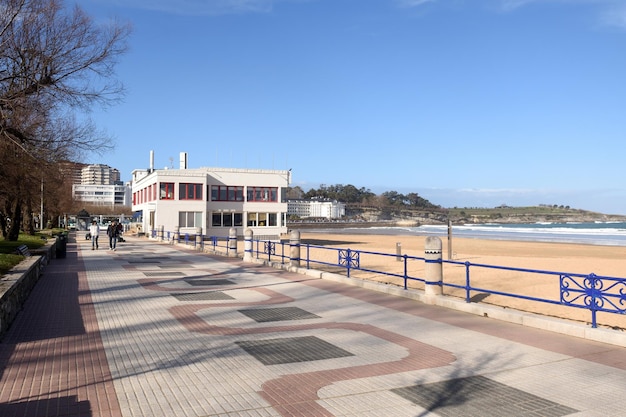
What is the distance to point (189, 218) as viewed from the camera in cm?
4712

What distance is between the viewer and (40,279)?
15195 mm

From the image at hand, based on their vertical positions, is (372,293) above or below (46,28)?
below

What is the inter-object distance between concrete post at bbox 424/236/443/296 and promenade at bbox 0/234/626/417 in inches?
18.3

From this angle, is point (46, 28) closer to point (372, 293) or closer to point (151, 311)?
point (151, 311)

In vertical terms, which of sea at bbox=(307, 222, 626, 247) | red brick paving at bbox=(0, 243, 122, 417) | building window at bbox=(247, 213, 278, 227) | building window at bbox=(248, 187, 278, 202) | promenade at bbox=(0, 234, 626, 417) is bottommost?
sea at bbox=(307, 222, 626, 247)

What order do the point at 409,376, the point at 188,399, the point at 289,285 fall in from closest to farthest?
the point at 188,399, the point at 409,376, the point at 289,285

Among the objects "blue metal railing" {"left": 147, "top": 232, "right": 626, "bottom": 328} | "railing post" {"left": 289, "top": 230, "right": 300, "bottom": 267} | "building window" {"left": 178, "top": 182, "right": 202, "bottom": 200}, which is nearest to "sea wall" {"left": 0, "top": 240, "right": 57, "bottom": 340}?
"blue metal railing" {"left": 147, "top": 232, "right": 626, "bottom": 328}

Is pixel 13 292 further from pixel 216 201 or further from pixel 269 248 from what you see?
pixel 216 201

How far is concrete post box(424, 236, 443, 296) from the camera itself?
430 inches

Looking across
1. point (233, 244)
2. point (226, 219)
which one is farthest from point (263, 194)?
point (233, 244)

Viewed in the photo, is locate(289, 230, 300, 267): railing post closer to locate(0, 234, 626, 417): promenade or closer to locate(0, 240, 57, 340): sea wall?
locate(0, 234, 626, 417): promenade

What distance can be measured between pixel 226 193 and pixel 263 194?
397 centimetres

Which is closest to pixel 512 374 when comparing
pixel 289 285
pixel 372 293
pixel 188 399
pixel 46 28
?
pixel 188 399

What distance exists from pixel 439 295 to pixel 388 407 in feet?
20.5
